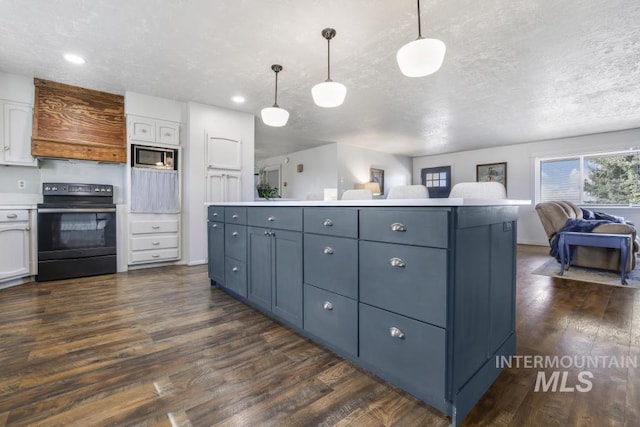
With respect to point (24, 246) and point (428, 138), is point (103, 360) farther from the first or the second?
point (428, 138)

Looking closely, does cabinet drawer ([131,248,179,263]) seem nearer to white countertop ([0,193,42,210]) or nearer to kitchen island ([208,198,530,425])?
white countertop ([0,193,42,210])

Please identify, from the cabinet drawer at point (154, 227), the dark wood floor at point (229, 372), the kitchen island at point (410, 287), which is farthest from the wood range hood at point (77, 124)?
the kitchen island at point (410, 287)

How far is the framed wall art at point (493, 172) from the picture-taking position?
282 inches

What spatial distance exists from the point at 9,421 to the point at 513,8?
3.80 meters

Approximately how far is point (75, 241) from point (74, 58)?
2.07 m

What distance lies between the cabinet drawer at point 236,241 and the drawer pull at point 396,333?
145cm

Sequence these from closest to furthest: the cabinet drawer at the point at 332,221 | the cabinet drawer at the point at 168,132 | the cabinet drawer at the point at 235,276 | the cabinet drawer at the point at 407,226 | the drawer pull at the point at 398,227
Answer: the cabinet drawer at the point at 407,226
the drawer pull at the point at 398,227
the cabinet drawer at the point at 332,221
the cabinet drawer at the point at 235,276
the cabinet drawer at the point at 168,132

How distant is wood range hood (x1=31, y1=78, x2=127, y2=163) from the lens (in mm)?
3488

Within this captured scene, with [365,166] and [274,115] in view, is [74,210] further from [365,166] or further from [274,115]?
[365,166]

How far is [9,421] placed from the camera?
1164 mm

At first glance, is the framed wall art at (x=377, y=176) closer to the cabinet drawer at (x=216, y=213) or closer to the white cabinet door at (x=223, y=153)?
the white cabinet door at (x=223, y=153)

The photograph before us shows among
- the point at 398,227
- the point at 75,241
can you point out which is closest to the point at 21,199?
the point at 75,241

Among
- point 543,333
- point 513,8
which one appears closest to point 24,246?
point 543,333

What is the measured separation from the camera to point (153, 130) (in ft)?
13.5
